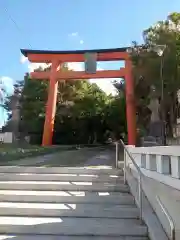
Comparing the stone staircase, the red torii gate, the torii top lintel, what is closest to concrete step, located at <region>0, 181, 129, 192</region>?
the stone staircase

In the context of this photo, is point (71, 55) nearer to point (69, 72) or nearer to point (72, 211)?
point (69, 72)

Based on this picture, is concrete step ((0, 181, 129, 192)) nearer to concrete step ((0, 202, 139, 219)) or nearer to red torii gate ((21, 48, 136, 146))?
concrete step ((0, 202, 139, 219))

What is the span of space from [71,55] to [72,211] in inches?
788

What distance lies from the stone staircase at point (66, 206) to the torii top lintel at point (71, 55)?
17204mm

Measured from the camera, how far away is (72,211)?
5176 millimetres

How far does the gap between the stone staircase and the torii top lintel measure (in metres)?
17.2

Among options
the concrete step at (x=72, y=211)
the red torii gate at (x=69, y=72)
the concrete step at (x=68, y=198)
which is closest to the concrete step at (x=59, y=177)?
the concrete step at (x=68, y=198)

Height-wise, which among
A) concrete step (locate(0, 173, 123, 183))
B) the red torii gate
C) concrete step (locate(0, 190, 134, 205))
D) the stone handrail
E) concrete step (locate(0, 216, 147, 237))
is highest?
the red torii gate

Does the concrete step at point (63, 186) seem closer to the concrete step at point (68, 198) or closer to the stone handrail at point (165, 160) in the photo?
the concrete step at point (68, 198)

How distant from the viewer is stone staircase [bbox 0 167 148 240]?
4.52 meters

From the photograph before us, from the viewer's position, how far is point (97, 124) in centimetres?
3167

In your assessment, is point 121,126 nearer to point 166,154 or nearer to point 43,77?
point 43,77

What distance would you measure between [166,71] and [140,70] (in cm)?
238

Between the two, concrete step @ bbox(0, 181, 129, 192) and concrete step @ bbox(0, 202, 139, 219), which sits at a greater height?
concrete step @ bbox(0, 181, 129, 192)
